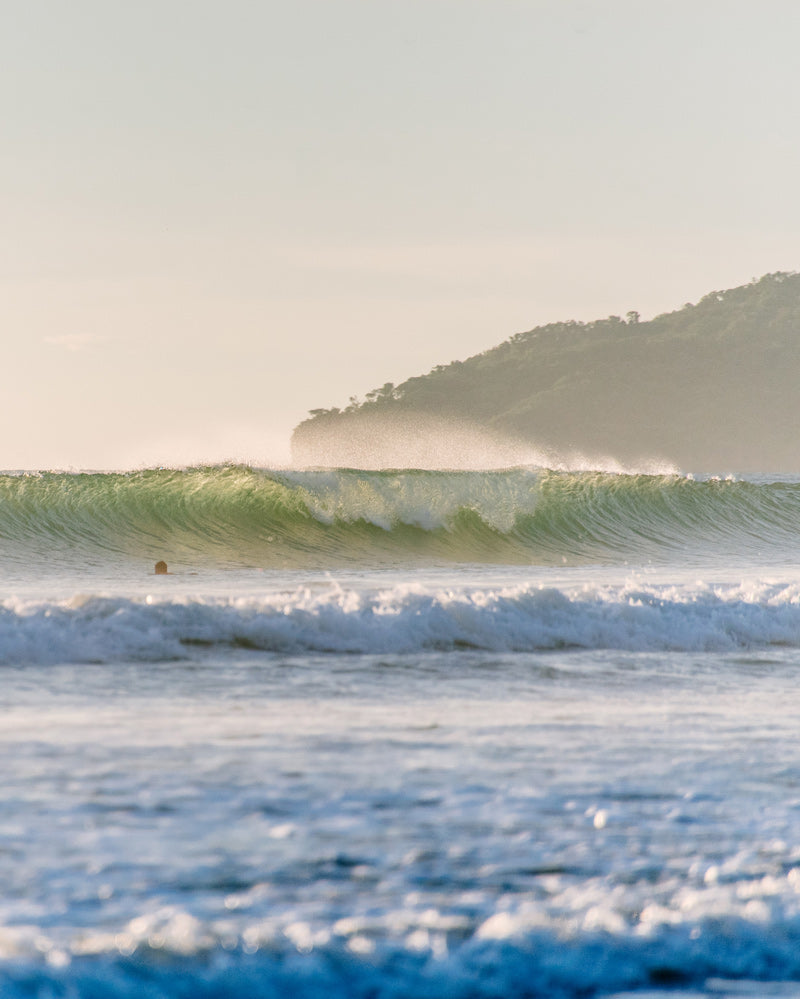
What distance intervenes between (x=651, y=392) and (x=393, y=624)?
126 metres

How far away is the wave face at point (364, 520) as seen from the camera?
17.7m

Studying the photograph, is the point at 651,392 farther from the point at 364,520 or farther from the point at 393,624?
the point at 393,624

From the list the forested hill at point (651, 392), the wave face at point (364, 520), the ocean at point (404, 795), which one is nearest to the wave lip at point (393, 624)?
the ocean at point (404, 795)

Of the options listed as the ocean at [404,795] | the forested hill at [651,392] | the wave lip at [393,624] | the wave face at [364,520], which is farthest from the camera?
the forested hill at [651,392]

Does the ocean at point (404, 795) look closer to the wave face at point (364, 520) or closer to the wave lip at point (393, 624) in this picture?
the wave lip at point (393, 624)

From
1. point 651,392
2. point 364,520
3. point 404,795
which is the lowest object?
point 404,795

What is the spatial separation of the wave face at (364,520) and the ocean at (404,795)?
8.20 meters

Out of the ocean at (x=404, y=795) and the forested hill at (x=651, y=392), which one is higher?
the forested hill at (x=651, y=392)

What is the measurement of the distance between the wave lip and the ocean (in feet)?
0.09

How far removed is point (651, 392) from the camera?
427 ft

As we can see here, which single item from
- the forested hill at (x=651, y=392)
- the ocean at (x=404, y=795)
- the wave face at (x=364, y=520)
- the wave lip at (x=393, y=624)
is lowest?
the ocean at (x=404, y=795)

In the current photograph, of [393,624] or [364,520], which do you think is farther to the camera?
[364,520]

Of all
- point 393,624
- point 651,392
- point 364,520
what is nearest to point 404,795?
point 393,624

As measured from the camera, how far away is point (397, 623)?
8.47 meters
